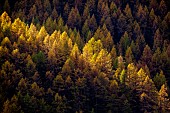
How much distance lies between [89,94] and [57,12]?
220 ft

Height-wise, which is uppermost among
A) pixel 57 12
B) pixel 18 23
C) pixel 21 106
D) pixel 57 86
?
pixel 57 12

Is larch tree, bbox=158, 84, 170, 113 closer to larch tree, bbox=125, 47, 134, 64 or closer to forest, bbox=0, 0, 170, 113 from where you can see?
forest, bbox=0, 0, 170, 113

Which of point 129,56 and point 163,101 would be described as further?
point 129,56

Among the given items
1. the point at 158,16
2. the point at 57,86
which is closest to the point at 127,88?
the point at 57,86

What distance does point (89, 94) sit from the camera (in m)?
75.8

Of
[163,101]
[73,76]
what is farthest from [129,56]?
[73,76]

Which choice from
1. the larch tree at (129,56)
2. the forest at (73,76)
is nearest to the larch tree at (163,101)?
the forest at (73,76)

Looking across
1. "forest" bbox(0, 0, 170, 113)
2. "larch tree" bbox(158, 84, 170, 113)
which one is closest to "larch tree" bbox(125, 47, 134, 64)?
"forest" bbox(0, 0, 170, 113)

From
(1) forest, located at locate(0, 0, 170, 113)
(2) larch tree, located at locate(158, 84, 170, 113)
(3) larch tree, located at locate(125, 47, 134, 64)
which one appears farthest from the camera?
(3) larch tree, located at locate(125, 47, 134, 64)

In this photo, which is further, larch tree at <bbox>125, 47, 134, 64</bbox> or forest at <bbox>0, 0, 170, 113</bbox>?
larch tree at <bbox>125, 47, 134, 64</bbox>

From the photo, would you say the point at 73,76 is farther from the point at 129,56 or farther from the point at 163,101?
the point at 129,56

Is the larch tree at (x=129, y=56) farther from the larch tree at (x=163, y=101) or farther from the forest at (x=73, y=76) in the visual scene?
the larch tree at (x=163, y=101)

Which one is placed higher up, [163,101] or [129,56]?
[129,56]

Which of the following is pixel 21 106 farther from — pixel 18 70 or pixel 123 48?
pixel 123 48
